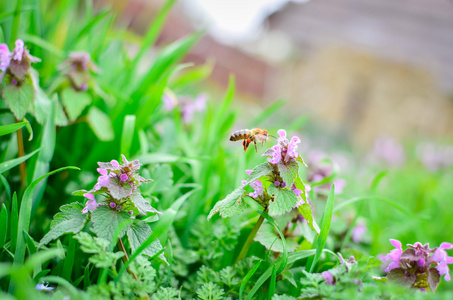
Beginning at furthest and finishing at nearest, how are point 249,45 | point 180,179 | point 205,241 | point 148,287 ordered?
point 249,45
point 180,179
point 205,241
point 148,287

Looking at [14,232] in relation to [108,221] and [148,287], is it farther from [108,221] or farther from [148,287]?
[148,287]

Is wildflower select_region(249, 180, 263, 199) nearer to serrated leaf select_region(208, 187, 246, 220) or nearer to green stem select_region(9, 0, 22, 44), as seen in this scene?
serrated leaf select_region(208, 187, 246, 220)

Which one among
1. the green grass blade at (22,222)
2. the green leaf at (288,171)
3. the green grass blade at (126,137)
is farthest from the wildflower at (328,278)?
the green grass blade at (126,137)

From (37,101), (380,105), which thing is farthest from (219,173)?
(380,105)

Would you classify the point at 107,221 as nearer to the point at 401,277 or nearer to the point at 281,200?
the point at 281,200

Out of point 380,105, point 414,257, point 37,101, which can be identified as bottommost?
point 380,105

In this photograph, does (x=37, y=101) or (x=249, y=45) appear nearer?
(x=37, y=101)

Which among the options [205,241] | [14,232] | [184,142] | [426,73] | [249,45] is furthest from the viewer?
[249,45]
